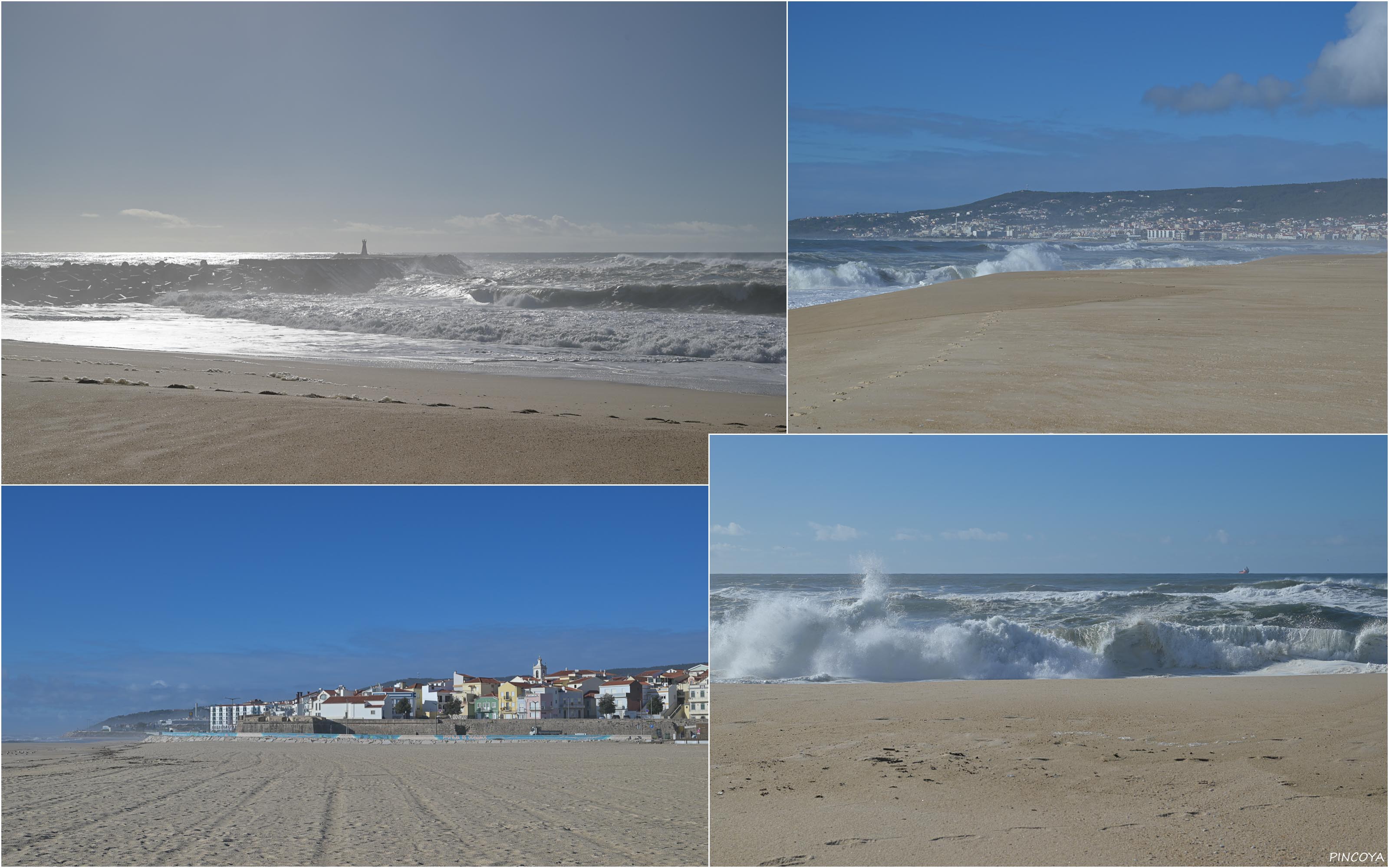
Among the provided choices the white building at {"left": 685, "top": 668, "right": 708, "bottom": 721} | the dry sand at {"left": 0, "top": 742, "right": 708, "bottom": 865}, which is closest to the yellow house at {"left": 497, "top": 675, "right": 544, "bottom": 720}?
the dry sand at {"left": 0, "top": 742, "right": 708, "bottom": 865}

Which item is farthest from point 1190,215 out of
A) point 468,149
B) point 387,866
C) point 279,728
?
point 279,728

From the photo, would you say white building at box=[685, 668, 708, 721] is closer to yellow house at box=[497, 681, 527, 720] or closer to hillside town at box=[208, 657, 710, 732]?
hillside town at box=[208, 657, 710, 732]

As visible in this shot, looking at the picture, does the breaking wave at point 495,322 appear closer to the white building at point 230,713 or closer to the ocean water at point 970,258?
the ocean water at point 970,258

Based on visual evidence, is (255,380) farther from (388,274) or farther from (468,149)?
(468,149)

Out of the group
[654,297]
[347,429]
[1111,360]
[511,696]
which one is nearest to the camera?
[347,429]

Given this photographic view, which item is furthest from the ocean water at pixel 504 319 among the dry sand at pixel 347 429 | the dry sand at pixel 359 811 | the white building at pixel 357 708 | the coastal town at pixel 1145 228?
the white building at pixel 357 708

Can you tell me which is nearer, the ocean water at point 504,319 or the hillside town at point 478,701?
the ocean water at point 504,319

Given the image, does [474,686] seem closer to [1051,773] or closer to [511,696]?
[511,696]

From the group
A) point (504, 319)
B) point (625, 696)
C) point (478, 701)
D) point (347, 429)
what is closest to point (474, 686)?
point (478, 701)
